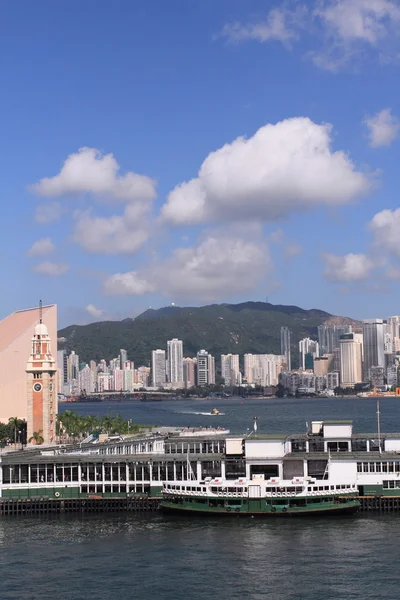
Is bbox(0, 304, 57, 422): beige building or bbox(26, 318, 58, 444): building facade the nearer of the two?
bbox(26, 318, 58, 444): building facade

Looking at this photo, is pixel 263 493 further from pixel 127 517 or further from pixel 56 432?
pixel 56 432

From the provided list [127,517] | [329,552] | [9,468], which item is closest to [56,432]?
[9,468]

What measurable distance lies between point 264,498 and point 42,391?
Result: 33.9 meters

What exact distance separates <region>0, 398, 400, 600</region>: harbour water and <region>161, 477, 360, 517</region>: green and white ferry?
87cm

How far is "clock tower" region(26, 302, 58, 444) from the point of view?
8356 cm

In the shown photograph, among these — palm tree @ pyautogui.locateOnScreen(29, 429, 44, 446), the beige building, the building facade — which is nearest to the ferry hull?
palm tree @ pyautogui.locateOnScreen(29, 429, 44, 446)

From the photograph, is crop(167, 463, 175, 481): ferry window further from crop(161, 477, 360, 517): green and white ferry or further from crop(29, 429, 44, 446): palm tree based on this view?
crop(29, 429, 44, 446): palm tree

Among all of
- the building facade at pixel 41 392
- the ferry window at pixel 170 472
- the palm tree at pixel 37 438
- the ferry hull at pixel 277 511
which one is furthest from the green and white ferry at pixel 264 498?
the building facade at pixel 41 392

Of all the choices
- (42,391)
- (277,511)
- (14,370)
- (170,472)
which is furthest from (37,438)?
(277,511)

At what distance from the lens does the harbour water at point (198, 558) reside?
41.2 meters

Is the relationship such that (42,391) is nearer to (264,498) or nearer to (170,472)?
(170,472)

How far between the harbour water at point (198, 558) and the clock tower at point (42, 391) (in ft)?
80.8

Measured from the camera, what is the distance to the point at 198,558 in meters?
46.8

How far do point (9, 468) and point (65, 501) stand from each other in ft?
16.0
